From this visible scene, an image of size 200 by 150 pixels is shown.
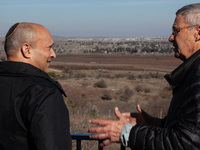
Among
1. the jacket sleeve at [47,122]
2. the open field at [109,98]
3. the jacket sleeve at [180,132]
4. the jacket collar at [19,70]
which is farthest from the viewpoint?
the open field at [109,98]

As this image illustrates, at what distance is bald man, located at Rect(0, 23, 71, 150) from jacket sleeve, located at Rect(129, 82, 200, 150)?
517 millimetres

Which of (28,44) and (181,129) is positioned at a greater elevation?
(28,44)

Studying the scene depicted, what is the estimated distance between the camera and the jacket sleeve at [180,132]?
169 cm

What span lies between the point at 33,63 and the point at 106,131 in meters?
0.85

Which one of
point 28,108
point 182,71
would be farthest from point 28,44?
point 182,71

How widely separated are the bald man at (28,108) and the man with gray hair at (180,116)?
276 mm

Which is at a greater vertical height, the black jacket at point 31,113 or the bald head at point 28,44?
the bald head at point 28,44

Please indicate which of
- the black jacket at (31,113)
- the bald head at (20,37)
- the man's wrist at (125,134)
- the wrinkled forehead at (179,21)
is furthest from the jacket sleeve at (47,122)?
the wrinkled forehead at (179,21)

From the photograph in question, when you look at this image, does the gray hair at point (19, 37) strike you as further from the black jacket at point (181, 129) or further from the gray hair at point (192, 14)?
the gray hair at point (192, 14)

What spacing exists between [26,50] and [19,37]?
12cm

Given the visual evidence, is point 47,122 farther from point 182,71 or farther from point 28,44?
point 182,71

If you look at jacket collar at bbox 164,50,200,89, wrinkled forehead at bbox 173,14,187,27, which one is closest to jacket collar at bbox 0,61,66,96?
jacket collar at bbox 164,50,200,89

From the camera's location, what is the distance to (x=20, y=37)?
88.5 inches

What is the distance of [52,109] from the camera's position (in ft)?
6.28
